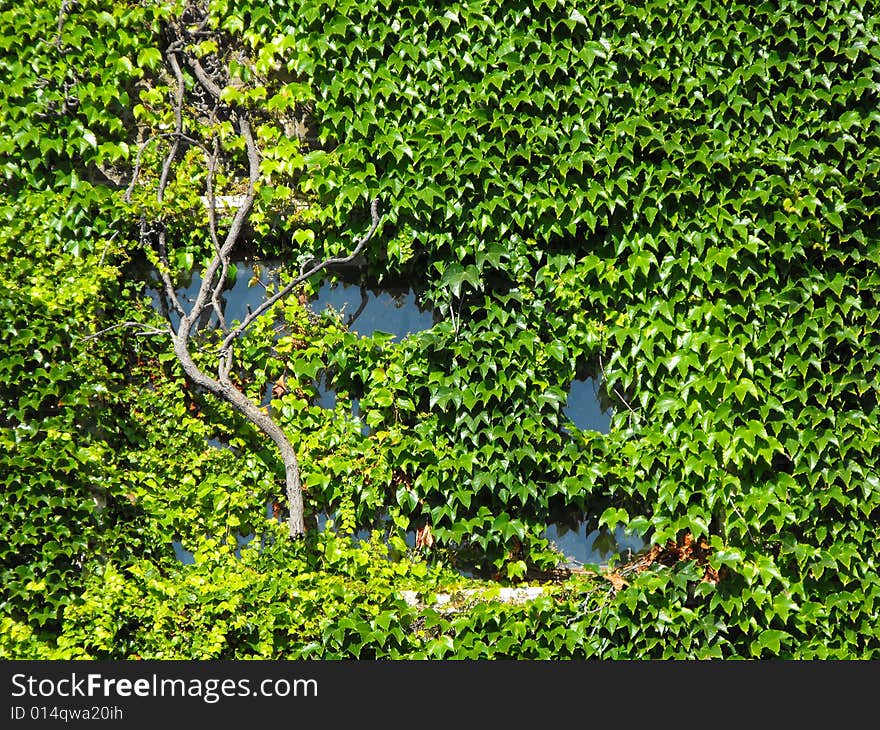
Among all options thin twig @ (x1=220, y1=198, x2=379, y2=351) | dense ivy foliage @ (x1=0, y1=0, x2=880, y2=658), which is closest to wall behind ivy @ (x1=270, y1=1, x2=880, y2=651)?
dense ivy foliage @ (x1=0, y1=0, x2=880, y2=658)

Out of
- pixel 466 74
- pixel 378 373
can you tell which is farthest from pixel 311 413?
pixel 466 74

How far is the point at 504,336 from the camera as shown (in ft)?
14.6

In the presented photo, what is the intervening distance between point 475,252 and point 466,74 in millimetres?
915

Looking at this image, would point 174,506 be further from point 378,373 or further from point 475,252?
point 475,252

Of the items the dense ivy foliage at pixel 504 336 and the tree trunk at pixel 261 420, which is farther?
the tree trunk at pixel 261 420

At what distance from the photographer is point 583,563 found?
442 cm

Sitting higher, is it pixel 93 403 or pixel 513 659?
pixel 93 403

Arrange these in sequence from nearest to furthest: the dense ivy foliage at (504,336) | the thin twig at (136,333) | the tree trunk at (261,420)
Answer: the dense ivy foliage at (504,336) < the tree trunk at (261,420) < the thin twig at (136,333)

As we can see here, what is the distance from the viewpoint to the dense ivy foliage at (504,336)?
4188 mm

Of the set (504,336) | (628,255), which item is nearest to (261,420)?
(504,336)

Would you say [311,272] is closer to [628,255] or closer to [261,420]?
[261,420]

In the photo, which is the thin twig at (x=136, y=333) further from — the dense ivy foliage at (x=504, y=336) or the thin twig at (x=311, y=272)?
the thin twig at (x=311, y=272)

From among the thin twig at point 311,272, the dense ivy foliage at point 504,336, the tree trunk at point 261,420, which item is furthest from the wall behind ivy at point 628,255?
the tree trunk at point 261,420

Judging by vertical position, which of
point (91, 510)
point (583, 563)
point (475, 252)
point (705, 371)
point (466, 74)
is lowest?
point (583, 563)
